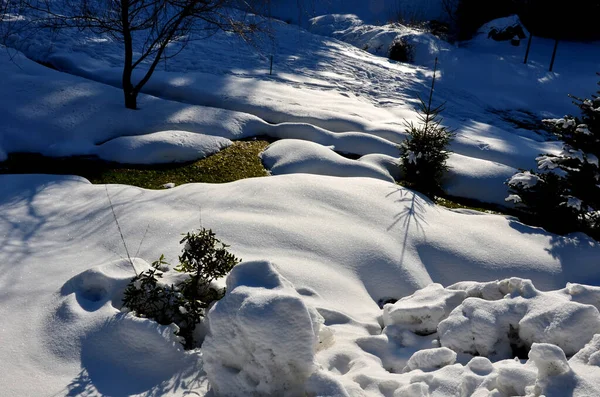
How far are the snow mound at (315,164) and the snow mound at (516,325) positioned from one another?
4155 mm

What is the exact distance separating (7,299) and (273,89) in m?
8.66

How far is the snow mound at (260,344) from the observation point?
3.27 m

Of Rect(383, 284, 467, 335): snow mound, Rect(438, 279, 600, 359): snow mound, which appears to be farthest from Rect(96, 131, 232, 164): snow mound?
Rect(438, 279, 600, 359): snow mound

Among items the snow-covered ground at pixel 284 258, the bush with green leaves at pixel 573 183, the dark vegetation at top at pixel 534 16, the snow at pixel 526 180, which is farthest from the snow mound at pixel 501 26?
→ the snow at pixel 526 180

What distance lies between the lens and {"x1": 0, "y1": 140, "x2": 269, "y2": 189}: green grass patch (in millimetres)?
7602

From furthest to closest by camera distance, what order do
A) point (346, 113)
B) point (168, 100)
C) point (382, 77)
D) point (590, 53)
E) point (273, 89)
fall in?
point (590, 53) → point (382, 77) → point (273, 89) → point (346, 113) → point (168, 100)

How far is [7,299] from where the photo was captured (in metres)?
4.43

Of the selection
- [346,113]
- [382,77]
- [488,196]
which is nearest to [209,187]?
[488,196]

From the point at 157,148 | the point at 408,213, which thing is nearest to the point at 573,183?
the point at 408,213

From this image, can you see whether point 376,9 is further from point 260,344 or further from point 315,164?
point 260,344

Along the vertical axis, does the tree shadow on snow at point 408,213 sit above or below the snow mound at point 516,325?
below

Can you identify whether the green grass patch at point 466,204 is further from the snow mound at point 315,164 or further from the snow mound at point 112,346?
the snow mound at point 112,346

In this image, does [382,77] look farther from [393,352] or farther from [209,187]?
[393,352]

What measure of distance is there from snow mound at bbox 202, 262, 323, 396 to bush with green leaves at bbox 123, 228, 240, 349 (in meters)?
0.62
